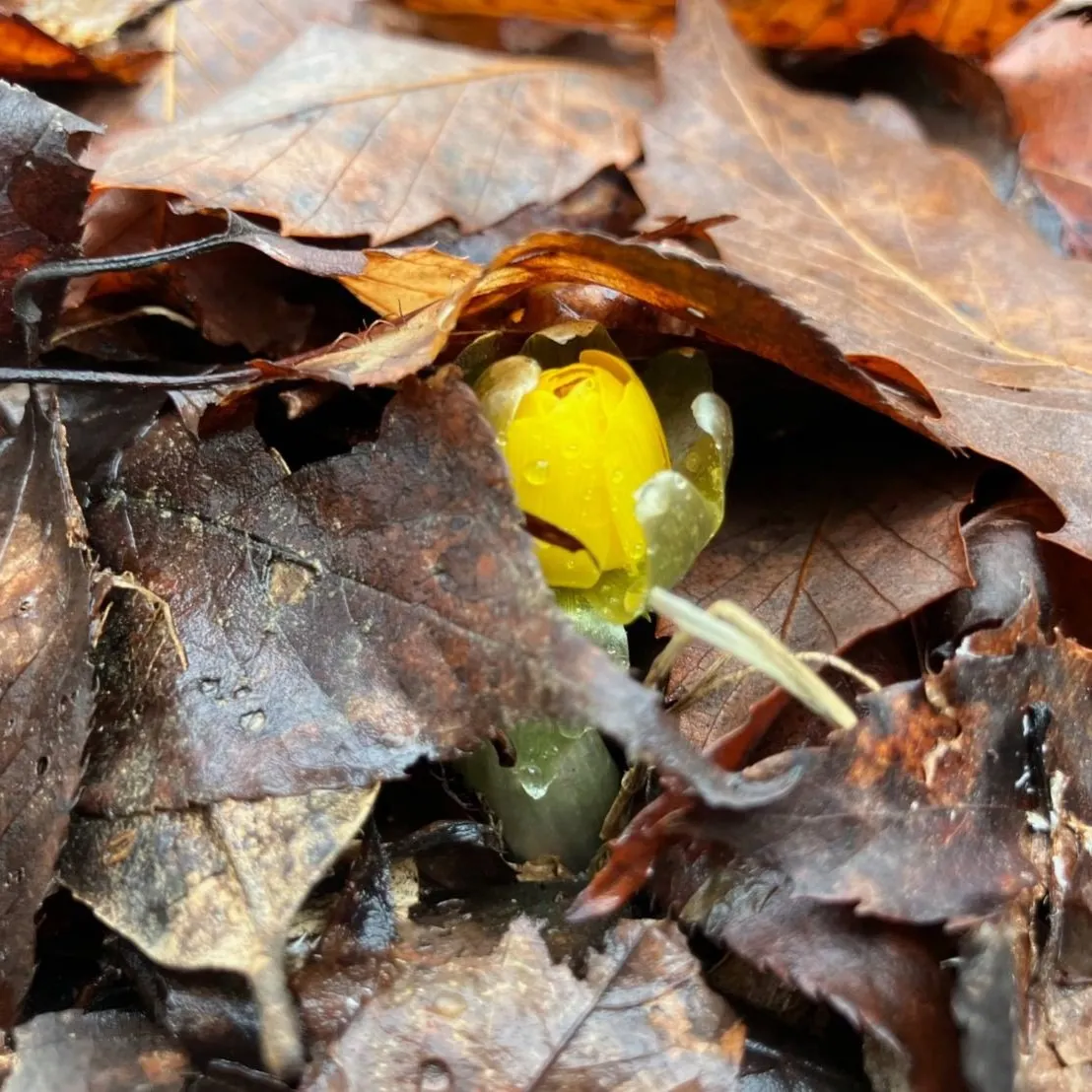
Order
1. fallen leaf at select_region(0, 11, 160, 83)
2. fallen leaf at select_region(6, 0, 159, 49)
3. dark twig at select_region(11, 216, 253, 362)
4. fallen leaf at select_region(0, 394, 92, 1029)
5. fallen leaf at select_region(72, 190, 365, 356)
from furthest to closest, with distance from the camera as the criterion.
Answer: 1. fallen leaf at select_region(6, 0, 159, 49)
2. fallen leaf at select_region(0, 11, 160, 83)
3. fallen leaf at select_region(72, 190, 365, 356)
4. dark twig at select_region(11, 216, 253, 362)
5. fallen leaf at select_region(0, 394, 92, 1029)

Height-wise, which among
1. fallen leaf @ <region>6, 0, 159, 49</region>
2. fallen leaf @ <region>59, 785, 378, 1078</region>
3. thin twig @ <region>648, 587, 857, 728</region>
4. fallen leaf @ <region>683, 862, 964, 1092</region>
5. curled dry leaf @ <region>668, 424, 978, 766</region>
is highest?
fallen leaf @ <region>6, 0, 159, 49</region>

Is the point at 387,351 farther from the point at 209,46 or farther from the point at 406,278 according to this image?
the point at 209,46

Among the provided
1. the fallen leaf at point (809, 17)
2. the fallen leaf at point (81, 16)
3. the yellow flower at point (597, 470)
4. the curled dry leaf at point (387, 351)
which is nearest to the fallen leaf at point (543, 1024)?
the yellow flower at point (597, 470)

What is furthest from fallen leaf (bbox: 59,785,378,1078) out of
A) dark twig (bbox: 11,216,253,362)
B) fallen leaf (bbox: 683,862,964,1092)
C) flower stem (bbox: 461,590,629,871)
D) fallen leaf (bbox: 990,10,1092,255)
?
fallen leaf (bbox: 990,10,1092,255)

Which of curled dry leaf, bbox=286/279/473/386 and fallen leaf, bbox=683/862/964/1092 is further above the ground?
curled dry leaf, bbox=286/279/473/386

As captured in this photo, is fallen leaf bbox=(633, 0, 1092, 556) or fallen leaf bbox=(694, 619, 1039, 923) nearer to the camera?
fallen leaf bbox=(694, 619, 1039, 923)

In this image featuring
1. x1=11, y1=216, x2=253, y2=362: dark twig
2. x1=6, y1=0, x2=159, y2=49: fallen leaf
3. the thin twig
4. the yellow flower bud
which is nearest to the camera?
the thin twig

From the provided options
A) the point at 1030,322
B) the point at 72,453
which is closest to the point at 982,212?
the point at 1030,322

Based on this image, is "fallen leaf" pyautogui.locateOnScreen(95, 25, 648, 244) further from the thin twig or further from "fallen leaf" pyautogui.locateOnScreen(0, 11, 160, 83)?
the thin twig
